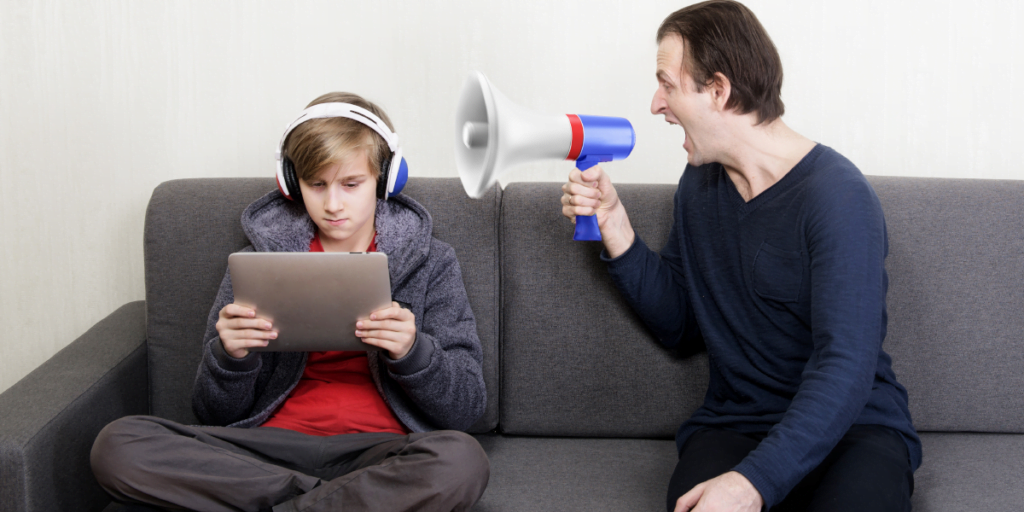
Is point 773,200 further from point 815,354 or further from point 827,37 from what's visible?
point 827,37

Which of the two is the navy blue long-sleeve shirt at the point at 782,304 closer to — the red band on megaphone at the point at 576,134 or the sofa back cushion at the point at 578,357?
the sofa back cushion at the point at 578,357

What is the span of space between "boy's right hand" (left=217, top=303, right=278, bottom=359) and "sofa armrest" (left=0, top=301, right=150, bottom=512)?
355 mm

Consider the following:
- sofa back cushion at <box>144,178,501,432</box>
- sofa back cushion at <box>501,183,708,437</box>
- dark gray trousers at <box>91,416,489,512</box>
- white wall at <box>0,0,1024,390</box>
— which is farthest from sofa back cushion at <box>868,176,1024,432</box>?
dark gray trousers at <box>91,416,489,512</box>

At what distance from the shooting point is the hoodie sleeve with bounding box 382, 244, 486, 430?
1409 mm

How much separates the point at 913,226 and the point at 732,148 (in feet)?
1.80

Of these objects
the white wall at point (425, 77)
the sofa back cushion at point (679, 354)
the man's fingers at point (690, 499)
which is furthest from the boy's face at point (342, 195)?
the man's fingers at point (690, 499)

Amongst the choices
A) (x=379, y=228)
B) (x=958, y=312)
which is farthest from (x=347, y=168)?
(x=958, y=312)

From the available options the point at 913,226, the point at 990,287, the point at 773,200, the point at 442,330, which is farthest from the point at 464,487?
the point at 990,287

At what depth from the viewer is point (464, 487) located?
126 cm

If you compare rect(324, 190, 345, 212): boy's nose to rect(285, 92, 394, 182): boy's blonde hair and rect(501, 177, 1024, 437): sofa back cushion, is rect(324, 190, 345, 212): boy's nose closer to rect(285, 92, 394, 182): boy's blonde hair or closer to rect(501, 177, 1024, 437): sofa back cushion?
rect(285, 92, 394, 182): boy's blonde hair

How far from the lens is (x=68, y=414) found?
54.9 inches

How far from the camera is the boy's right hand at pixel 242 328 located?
1312mm

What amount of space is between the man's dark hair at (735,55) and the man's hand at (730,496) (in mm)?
689

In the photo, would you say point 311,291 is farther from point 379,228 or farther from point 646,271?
point 646,271
